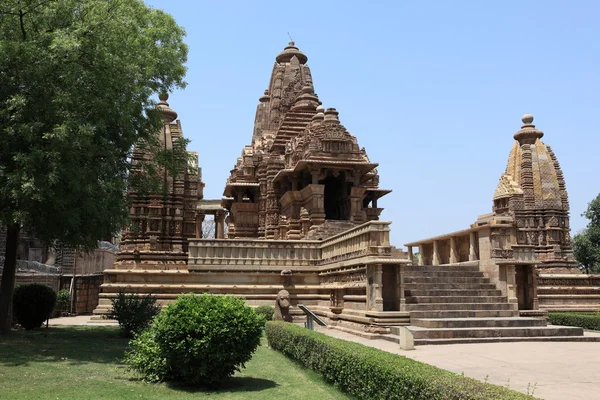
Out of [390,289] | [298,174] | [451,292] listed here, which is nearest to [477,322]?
[451,292]

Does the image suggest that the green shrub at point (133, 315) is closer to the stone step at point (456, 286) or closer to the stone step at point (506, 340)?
the stone step at point (506, 340)

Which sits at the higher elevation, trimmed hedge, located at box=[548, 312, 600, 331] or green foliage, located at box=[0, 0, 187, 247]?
green foliage, located at box=[0, 0, 187, 247]

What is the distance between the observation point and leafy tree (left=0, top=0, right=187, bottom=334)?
11320 mm

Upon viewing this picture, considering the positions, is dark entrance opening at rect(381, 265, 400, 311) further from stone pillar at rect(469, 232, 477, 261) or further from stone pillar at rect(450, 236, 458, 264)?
stone pillar at rect(450, 236, 458, 264)

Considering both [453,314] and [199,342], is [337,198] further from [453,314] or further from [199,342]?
[199,342]

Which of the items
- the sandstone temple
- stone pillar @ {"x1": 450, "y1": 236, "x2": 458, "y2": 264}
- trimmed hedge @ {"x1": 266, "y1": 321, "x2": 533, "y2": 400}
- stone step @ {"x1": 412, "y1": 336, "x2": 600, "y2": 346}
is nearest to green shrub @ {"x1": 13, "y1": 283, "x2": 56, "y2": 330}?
the sandstone temple

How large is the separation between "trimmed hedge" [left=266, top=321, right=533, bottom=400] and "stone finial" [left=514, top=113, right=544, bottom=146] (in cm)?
2125

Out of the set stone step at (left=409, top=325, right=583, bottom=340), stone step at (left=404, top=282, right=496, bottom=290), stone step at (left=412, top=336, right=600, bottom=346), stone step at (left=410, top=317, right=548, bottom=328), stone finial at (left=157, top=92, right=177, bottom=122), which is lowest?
stone step at (left=412, top=336, right=600, bottom=346)

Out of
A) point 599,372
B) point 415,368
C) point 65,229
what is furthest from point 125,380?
point 599,372

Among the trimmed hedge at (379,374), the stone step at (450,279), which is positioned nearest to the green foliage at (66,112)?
the trimmed hedge at (379,374)

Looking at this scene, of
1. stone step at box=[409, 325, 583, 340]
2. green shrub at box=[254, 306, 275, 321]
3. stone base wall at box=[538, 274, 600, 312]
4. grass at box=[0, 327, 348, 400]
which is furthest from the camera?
stone base wall at box=[538, 274, 600, 312]

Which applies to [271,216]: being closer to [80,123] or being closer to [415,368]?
[80,123]

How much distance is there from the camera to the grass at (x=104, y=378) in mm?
7516

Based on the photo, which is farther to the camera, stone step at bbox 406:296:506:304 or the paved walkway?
stone step at bbox 406:296:506:304
